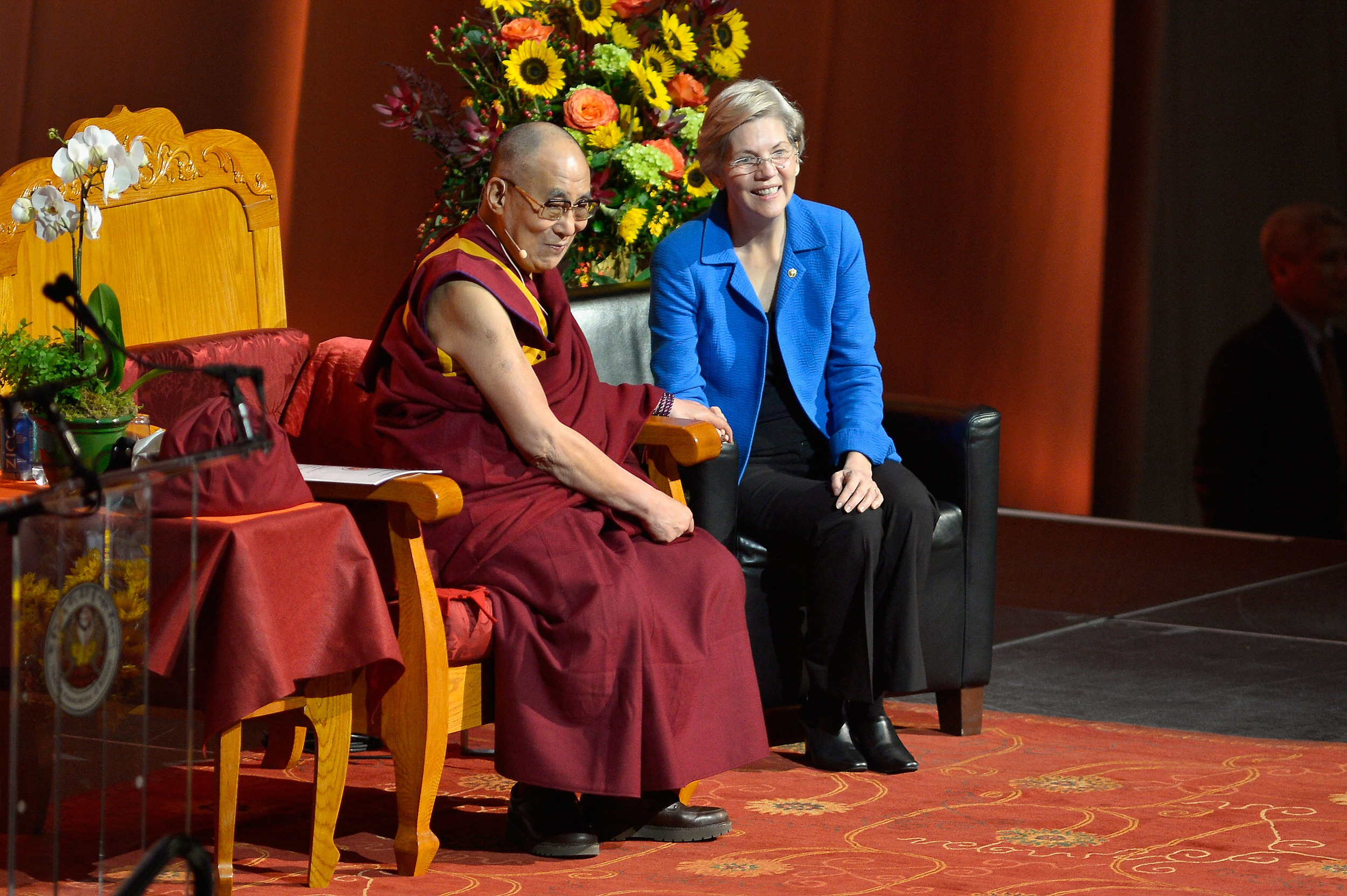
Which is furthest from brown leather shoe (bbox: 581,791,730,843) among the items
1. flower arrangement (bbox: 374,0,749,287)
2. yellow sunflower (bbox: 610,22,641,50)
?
yellow sunflower (bbox: 610,22,641,50)

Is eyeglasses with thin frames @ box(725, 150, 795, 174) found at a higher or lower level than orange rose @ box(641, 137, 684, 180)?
lower

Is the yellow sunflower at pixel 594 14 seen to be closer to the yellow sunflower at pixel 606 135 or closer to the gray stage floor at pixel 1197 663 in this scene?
the yellow sunflower at pixel 606 135

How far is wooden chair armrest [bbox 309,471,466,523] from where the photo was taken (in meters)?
2.17

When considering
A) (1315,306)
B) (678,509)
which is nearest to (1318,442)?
(1315,306)

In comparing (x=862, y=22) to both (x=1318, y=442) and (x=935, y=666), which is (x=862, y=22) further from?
(x=935, y=666)

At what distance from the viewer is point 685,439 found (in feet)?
8.84

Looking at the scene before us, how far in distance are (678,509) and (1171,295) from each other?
3344 millimetres

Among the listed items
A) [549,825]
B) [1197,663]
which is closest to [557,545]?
[549,825]

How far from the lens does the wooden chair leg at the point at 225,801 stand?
6.82 ft

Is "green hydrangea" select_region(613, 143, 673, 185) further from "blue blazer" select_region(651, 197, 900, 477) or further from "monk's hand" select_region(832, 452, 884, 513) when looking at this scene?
"monk's hand" select_region(832, 452, 884, 513)

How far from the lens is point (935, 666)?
120 inches

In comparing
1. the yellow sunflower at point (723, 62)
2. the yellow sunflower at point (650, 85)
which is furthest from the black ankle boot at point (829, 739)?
the yellow sunflower at point (723, 62)

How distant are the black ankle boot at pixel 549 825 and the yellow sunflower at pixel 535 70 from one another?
4.94ft

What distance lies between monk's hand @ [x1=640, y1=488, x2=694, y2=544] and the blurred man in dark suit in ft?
11.0
